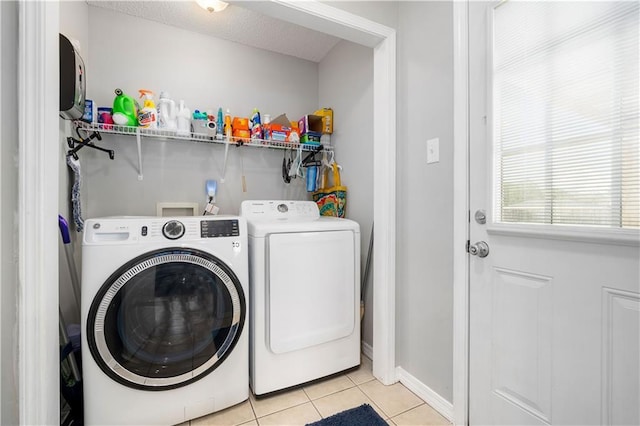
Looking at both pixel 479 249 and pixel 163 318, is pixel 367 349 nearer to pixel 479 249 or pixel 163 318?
pixel 479 249

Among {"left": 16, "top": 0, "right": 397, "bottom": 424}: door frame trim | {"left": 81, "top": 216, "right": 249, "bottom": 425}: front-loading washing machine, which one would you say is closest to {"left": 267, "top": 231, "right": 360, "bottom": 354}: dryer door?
{"left": 81, "top": 216, "right": 249, "bottom": 425}: front-loading washing machine

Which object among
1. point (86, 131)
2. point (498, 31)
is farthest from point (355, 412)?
point (86, 131)

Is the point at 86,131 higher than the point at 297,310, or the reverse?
the point at 86,131

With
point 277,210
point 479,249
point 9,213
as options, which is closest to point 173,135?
point 277,210

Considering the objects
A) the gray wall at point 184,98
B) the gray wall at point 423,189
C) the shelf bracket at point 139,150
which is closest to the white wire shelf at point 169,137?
the shelf bracket at point 139,150

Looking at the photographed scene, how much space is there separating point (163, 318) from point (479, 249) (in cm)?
149

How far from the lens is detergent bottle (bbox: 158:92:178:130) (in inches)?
70.5

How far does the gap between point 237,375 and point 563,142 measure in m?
1.75

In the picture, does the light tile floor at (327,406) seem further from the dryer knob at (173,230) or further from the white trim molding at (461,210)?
the dryer knob at (173,230)

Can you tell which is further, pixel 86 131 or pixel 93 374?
pixel 86 131

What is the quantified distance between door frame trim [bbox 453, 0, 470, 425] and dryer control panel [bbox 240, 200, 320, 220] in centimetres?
104

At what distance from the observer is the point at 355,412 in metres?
1.39

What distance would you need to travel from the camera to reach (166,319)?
130 centimetres

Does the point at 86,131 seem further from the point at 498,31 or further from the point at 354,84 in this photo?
the point at 498,31
